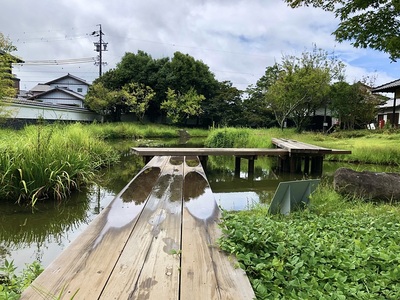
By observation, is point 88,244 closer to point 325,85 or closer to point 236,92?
point 325,85

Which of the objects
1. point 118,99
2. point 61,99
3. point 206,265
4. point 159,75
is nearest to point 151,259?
point 206,265

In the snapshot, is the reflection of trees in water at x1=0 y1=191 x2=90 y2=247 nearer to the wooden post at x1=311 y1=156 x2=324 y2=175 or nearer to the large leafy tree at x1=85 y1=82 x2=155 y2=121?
the wooden post at x1=311 y1=156 x2=324 y2=175

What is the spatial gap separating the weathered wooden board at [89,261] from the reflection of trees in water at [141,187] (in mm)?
390

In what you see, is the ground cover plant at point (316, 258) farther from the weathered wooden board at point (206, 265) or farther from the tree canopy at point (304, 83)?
the tree canopy at point (304, 83)

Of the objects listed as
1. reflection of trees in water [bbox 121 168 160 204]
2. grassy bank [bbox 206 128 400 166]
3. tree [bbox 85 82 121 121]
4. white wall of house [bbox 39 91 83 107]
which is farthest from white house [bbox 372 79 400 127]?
white wall of house [bbox 39 91 83 107]

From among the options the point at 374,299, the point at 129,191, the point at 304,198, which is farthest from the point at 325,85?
the point at 374,299

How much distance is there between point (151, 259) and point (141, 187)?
192cm

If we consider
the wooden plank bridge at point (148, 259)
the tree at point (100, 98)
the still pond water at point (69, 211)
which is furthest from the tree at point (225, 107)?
the wooden plank bridge at point (148, 259)

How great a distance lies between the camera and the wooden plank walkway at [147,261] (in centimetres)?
131

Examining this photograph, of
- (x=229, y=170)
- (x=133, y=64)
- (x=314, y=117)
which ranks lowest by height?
(x=229, y=170)

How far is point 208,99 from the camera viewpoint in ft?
84.7

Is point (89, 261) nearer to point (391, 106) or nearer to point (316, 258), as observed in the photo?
point (316, 258)

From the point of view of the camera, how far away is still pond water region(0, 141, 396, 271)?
2855mm

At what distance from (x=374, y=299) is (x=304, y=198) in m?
1.99
